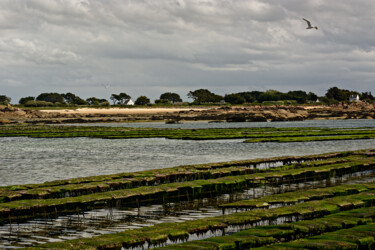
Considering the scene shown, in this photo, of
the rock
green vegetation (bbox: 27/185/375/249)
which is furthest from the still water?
the rock

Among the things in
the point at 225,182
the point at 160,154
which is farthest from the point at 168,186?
the point at 160,154

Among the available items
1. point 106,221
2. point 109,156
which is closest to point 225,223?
point 106,221

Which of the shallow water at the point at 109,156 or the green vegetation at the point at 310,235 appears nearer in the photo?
the green vegetation at the point at 310,235

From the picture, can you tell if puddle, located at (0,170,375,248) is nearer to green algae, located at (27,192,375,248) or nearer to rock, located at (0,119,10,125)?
green algae, located at (27,192,375,248)

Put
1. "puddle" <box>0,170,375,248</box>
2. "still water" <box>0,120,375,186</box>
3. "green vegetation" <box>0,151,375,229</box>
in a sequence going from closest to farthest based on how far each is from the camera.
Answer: "puddle" <box>0,170,375,248</box> → "green vegetation" <box>0,151,375,229</box> → "still water" <box>0,120,375,186</box>

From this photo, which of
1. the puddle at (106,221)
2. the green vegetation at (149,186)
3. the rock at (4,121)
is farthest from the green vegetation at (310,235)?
the rock at (4,121)

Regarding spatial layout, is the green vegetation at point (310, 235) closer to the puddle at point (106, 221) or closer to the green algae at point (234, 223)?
the green algae at point (234, 223)

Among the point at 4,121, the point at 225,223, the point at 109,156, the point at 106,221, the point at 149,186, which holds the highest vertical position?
the point at 4,121

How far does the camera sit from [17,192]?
101ft

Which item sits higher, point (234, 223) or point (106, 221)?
point (234, 223)

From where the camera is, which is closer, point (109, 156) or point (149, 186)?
point (149, 186)

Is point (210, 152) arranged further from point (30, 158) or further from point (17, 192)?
point (17, 192)

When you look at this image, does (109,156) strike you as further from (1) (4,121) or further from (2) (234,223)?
(1) (4,121)

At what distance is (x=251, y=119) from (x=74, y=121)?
214ft
